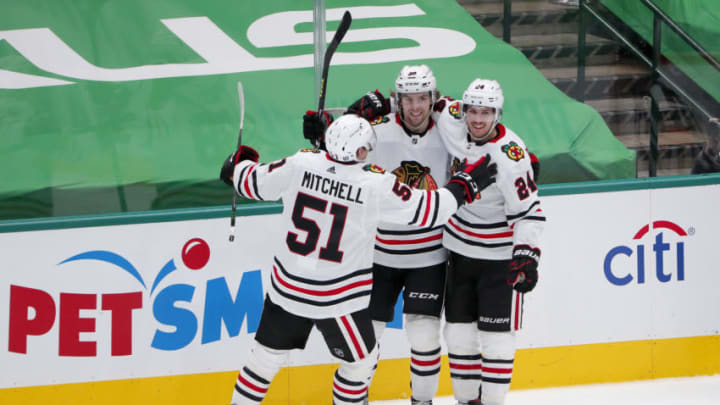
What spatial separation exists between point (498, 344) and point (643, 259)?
3.58 feet

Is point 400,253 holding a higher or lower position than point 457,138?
lower

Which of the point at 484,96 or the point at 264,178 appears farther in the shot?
the point at 484,96

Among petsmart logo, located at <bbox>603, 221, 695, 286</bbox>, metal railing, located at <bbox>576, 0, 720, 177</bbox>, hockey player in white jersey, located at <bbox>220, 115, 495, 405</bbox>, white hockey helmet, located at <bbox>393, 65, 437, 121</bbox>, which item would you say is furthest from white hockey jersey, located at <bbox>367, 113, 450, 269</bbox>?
metal railing, located at <bbox>576, 0, 720, 177</bbox>

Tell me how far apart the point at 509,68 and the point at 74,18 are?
204 centimetres

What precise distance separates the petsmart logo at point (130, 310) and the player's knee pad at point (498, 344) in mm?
984

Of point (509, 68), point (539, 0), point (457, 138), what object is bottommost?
point (457, 138)

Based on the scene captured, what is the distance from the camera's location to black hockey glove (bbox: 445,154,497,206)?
126 inches

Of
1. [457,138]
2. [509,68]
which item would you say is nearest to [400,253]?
[457,138]

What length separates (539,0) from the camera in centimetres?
457

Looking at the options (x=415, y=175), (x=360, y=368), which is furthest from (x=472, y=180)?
(x=360, y=368)

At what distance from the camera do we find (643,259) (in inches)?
166

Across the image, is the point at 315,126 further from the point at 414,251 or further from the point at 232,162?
the point at 414,251

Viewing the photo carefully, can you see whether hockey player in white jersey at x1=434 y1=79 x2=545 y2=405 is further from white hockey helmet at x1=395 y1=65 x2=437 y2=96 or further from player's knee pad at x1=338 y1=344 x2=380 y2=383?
player's knee pad at x1=338 y1=344 x2=380 y2=383

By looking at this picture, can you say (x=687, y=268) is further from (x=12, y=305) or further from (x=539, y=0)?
(x=12, y=305)
